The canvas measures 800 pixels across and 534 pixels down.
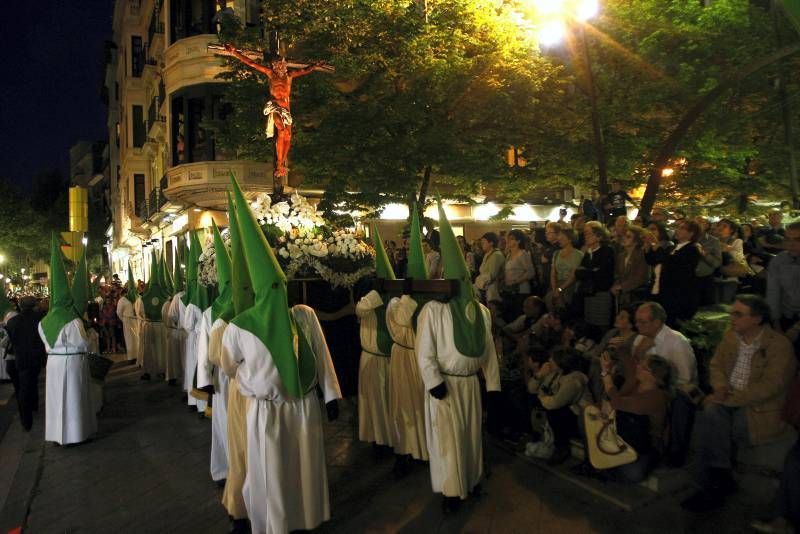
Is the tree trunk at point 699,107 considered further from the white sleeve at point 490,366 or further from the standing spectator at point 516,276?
the white sleeve at point 490,366

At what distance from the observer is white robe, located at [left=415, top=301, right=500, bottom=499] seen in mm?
5328

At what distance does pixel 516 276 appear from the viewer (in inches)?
352

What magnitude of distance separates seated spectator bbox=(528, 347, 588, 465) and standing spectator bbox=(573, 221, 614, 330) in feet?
4.00

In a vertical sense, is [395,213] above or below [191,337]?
above

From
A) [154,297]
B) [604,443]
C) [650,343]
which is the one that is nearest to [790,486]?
[604,443]

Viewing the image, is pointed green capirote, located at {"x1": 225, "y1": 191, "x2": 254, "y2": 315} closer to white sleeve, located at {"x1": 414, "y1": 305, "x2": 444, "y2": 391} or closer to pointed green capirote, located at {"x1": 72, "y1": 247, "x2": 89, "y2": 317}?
white sleeve, located at {"x1": 414, "y1": 305, "x2": 444, "y2": 391}

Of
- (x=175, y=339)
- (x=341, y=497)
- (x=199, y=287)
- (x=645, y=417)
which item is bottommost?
(x=341, y=497)

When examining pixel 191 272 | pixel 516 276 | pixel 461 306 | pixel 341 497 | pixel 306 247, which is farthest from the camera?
pixel 191 272

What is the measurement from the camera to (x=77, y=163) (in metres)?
75.2

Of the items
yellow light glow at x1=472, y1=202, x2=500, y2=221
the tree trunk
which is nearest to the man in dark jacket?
the tree trunk

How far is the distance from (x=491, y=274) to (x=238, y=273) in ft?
15.9

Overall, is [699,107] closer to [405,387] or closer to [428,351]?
[405,387]

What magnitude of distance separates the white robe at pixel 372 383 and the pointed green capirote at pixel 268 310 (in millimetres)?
2048

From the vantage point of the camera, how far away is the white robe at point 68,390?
319 inches
